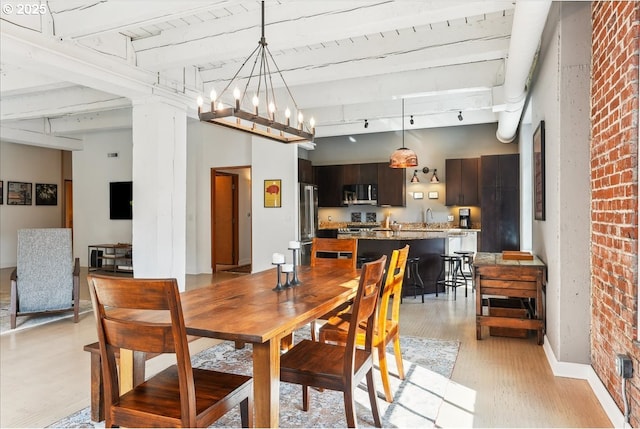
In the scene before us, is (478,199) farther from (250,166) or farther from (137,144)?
(137,144)

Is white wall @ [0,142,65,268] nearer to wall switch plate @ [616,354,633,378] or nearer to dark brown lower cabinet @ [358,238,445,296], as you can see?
dark brown lower cabinet @ [358,238,445,296]

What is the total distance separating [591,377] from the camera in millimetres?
2957

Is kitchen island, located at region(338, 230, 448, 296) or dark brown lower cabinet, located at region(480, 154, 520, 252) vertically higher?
dark brown lower cabinet, located at region(480, 154, 520, 252)

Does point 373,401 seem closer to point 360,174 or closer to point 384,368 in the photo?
point 384,368

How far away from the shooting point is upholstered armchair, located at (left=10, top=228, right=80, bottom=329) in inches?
179

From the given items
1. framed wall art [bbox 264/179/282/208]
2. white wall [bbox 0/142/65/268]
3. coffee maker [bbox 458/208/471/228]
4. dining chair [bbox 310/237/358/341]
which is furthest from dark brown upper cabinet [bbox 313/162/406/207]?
white wall [bbox 0/142/65/268]

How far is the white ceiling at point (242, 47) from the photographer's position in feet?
10.6

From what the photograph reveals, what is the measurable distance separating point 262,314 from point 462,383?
1.75 m

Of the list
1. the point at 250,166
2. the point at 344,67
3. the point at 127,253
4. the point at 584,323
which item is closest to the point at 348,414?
the point at 584,323

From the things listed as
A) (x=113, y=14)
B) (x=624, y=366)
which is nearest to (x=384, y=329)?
(x=624, y=366)

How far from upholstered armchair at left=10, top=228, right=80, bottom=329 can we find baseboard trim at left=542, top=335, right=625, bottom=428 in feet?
15.6

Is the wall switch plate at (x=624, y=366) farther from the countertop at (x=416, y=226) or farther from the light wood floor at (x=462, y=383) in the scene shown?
the countertop at (x=416, y=226)

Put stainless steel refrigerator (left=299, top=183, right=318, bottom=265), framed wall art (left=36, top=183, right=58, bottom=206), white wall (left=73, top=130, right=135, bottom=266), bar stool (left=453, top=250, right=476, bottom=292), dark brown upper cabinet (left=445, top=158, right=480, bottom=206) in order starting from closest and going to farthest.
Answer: bar stool (left=453, top=250, right=476, bottom=292) < stainless steel refrigerator (left=299, top=183, right=318, bottom=265) < dark brown upper cabinet (left=445, top=158, right=480, bottom=206) < white wall (left=73, top=130, right=135, bottom=266) < framed wall art (left=36, top=183, right=58, bottom=206)

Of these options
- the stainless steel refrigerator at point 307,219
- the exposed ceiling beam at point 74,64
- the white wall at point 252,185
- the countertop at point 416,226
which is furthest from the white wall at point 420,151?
the exposed ceiling beam at point 74,64
